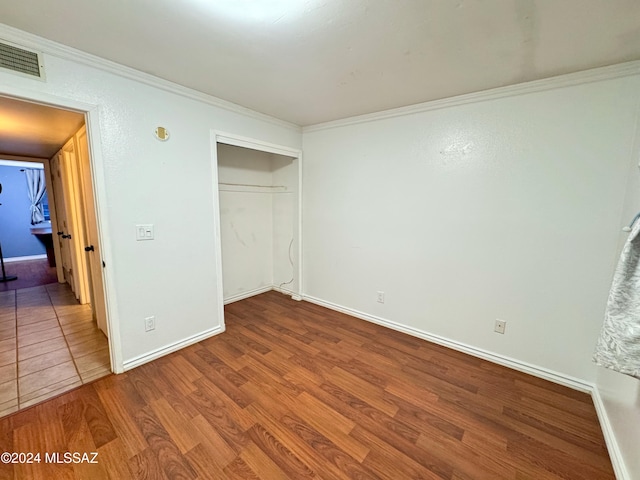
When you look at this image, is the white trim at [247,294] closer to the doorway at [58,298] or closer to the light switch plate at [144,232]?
the doorway at [58,298]

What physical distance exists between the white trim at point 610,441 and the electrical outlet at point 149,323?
125 inches

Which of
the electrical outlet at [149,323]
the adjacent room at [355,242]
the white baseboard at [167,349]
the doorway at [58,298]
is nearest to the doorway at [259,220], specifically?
the adjacent room at [355,242]

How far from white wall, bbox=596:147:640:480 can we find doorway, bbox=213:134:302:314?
117 inches

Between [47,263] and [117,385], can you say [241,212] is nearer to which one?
[117,385]

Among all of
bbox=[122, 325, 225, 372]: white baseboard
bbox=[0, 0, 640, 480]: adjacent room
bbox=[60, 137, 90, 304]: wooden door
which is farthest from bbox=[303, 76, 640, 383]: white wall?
bbox=[60, 137, 90, 304]: wooden door

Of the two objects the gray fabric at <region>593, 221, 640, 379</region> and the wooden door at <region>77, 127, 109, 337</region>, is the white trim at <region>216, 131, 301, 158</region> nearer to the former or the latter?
the wooden door at <region>77, 127, 109, 337</region>

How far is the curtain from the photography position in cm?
624

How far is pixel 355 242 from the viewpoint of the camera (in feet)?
10.2

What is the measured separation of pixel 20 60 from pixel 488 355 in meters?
4.05

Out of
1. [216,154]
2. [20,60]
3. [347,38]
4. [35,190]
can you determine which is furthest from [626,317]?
[35,190]

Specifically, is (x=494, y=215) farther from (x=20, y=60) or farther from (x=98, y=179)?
(x=20, y=60)

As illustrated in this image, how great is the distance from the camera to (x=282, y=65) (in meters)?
1.84

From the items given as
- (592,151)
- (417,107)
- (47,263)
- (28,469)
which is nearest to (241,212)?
(417,107)

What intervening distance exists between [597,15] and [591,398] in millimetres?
2453
